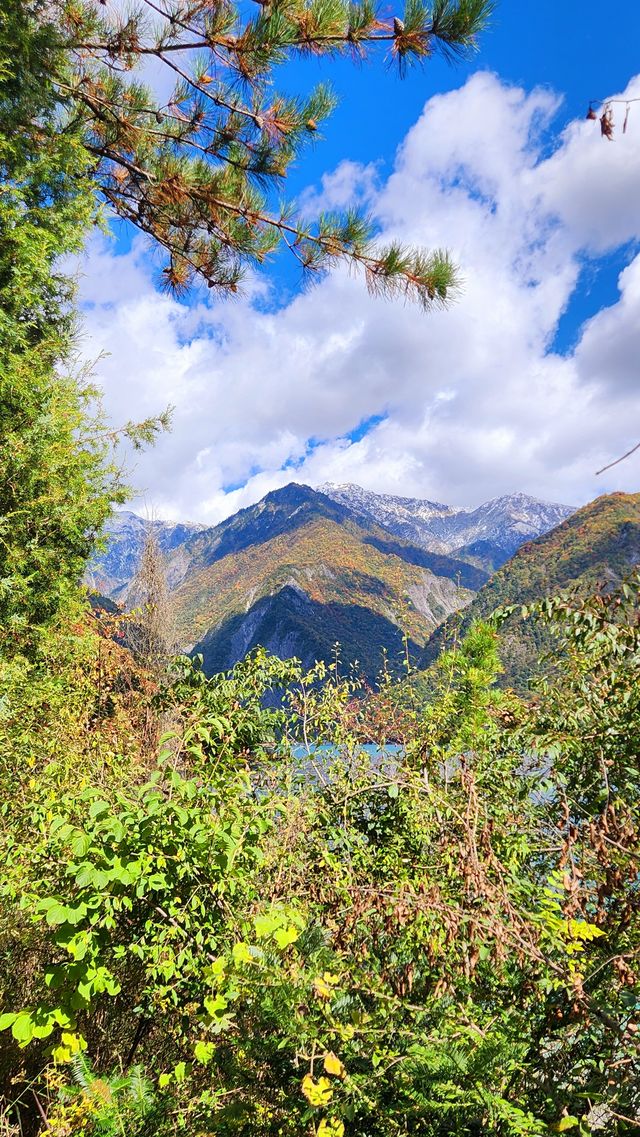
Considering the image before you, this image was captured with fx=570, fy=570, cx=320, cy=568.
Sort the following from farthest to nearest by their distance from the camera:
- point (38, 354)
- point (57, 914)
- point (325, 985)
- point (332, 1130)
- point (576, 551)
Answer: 1. point (576, 551)
2. point (38, 354)
3. point (57, 914)
4. point (325, 985)
5. point (332, 1130)

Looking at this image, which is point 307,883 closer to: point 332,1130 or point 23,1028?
point 332,1130

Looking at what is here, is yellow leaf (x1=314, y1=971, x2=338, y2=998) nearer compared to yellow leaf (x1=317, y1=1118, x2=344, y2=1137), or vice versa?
yellow leaf (x1=317, y1=1118, x2=344, y2=1137)

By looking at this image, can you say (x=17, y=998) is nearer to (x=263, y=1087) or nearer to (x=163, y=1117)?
(x=163, y=1117)

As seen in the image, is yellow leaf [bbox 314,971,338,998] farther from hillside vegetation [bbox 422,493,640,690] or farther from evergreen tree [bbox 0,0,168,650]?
hillside vegetation [bbox 422,493,640,690]

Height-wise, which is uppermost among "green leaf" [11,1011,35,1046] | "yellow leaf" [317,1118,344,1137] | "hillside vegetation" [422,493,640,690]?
"hillside vegetation" [422,493,640,690]

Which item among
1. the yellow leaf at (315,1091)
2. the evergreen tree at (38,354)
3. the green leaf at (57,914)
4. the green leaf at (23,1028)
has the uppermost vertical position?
the evergreen tree at (38,354)

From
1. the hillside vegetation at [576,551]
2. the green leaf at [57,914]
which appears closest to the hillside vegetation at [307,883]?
the green leaf at [57,914]

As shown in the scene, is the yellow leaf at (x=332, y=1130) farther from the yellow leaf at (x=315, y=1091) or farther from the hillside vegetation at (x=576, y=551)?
the hillside vegetation at (x=576, y=551)

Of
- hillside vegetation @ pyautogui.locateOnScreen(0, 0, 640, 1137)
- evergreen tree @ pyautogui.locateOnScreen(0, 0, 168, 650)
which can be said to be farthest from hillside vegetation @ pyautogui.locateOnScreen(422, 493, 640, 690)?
hillside vegetation @ pyautogui.locateOnScreen(0, 0, 640, 1137)

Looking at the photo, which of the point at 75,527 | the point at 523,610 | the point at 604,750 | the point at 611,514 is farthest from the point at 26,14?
the point at 611,514

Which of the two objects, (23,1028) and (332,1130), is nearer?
(332,1130)

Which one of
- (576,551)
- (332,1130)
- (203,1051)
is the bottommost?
(332,1130)

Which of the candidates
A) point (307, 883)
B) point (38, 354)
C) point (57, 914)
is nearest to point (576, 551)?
point (38, 354)

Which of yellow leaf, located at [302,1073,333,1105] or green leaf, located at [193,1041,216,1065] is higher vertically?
green leaf, located at [193,1041,216,1065]
